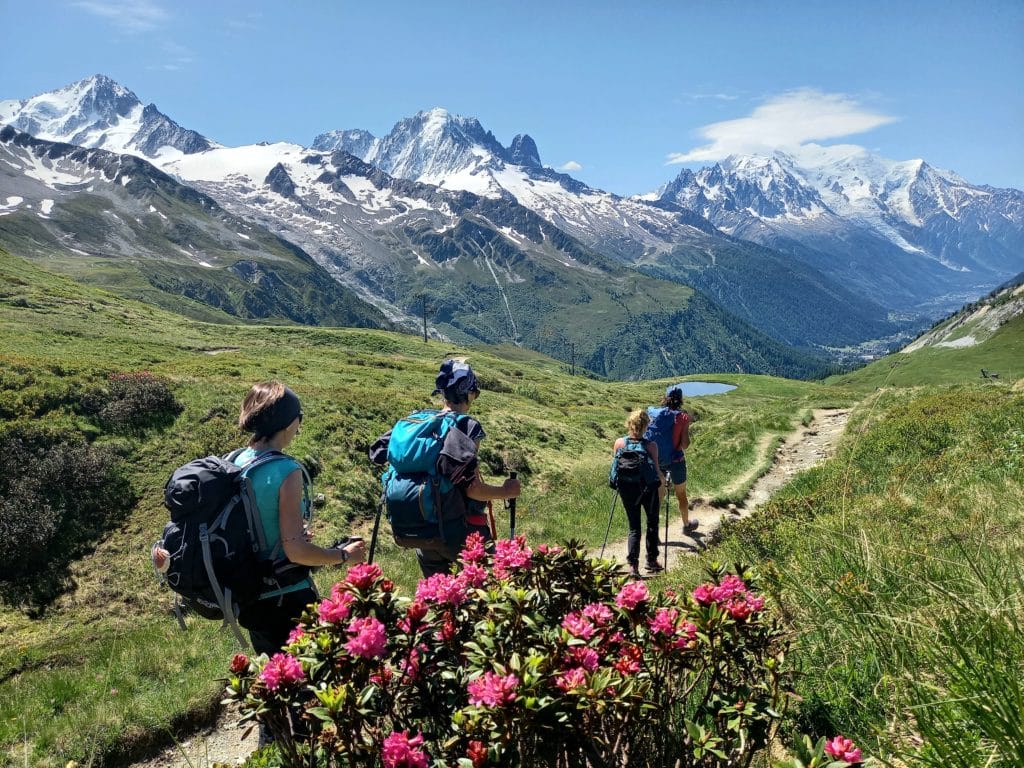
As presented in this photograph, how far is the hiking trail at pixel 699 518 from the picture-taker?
21.5 feet

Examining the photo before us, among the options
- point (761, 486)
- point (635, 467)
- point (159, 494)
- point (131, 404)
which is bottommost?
point (159, 494)

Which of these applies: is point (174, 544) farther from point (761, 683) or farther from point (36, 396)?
point (36, 396)

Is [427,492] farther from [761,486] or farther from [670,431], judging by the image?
[761,486]

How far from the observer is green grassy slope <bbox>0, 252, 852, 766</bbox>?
7.10 meters

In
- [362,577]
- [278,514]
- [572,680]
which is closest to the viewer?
[572,680]

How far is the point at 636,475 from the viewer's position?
9.52 meters

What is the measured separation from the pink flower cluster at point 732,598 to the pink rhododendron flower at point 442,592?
4.14 feet

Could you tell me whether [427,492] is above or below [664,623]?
below

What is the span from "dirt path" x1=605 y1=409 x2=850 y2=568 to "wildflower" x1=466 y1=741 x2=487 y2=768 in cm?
577

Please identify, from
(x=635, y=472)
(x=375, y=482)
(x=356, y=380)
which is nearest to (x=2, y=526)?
(x=375, y=482)

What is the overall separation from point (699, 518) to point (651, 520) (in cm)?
500

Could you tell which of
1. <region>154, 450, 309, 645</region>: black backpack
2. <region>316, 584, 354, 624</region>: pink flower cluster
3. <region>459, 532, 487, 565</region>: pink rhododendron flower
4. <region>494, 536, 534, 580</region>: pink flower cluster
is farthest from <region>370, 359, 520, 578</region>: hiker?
<region>316, 584, 354, 624</region>: pink flower cluster

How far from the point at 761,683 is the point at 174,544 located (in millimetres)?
4257

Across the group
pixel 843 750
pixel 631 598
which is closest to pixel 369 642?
pixel 631 598
